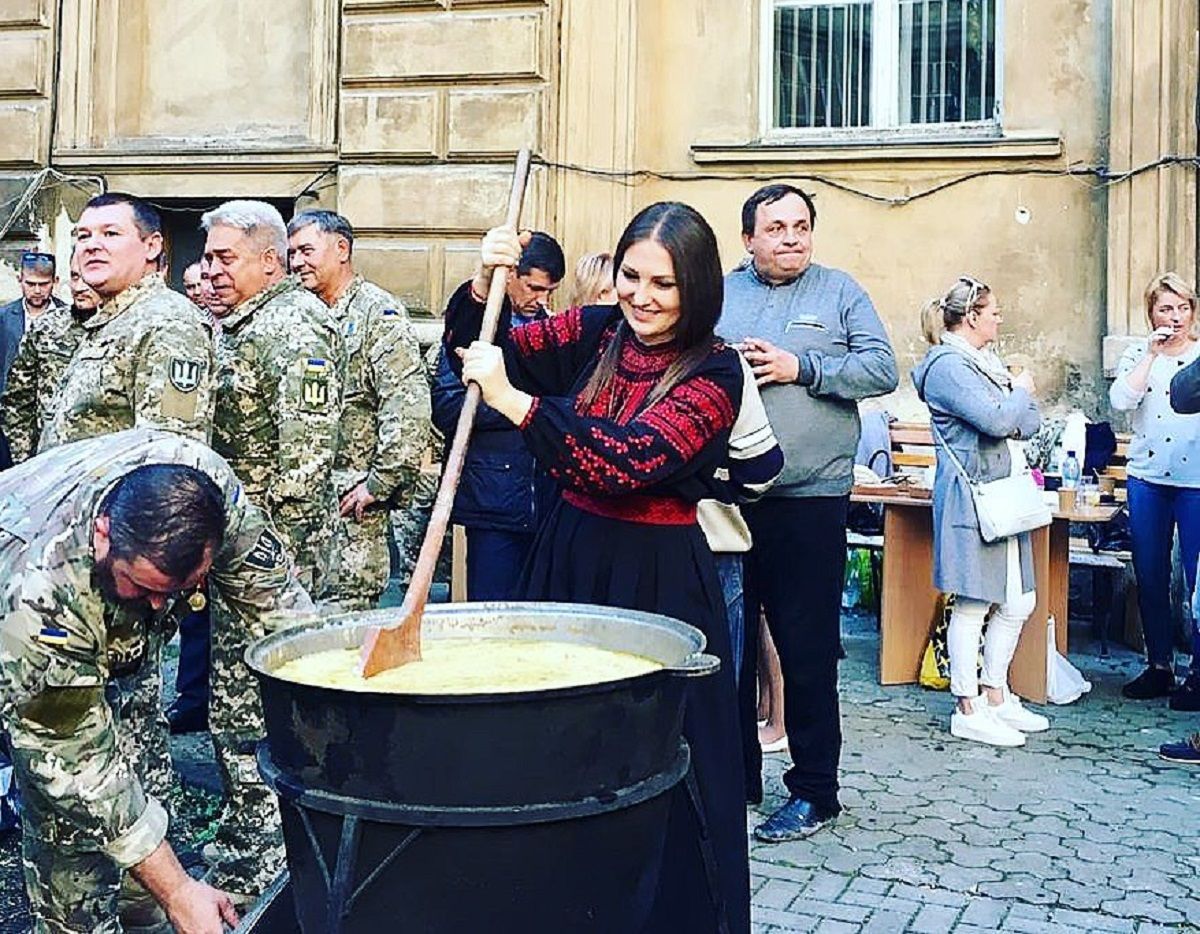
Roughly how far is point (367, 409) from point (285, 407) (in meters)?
0.58

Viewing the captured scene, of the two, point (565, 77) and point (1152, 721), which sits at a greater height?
point (565, 77)

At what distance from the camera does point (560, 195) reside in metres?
9.52

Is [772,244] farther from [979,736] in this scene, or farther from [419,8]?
[419,8]

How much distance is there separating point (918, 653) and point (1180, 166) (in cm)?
353

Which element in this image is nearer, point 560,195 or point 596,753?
point 596,753

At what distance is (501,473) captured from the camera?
18.3 ft

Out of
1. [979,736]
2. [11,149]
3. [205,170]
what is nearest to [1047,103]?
[979,736]

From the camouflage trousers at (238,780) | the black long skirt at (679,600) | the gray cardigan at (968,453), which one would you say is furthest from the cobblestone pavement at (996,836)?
the camouflage trousers at (238,780)

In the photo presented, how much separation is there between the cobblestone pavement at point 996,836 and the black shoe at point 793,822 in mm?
31

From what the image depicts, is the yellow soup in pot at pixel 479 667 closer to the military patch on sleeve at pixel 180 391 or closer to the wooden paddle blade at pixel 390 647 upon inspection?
the wooden paddle blade at pixel 390 647

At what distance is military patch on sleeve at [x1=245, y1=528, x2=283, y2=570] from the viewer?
3.25m

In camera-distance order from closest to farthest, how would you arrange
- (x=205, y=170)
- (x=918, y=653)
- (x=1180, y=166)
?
1. (x=918, y=653)
2. (x=1180, y=166)
3. (x=205, y=170)

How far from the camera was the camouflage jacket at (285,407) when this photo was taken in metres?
4.84

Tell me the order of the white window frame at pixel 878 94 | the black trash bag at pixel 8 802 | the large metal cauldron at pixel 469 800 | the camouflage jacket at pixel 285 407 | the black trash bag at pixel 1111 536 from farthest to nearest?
the white window frame at pixel 878 94 → the black trash bag at pixel 1111 536 → the camouflage jacket at pixel 285 407 → the black trash bag at pixel 8 802 → the large metal cauldron at pixel 469 800
